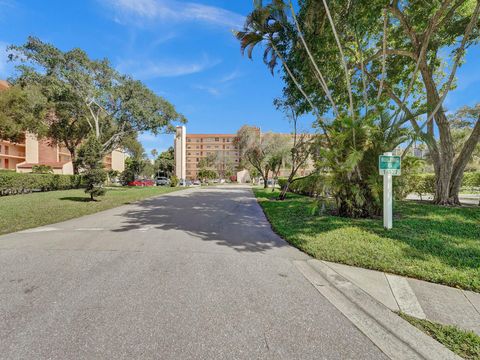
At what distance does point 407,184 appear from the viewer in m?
8.20

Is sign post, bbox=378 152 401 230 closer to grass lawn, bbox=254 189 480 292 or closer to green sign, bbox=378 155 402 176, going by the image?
green sign, bbox=378 155 402 176

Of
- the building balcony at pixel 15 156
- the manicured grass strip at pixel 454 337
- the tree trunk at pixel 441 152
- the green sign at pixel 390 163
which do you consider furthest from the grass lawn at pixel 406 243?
the building balcony at pixel 15 156

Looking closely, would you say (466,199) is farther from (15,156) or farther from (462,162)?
(15,156)

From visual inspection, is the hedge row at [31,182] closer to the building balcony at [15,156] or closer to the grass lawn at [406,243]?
the grass lawn at [406,243]

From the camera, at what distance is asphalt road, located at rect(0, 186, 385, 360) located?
2047 millimetres

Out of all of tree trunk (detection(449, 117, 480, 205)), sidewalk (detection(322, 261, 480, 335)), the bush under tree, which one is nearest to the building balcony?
the bush under tree

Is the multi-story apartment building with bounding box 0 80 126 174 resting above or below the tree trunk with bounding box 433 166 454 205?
above

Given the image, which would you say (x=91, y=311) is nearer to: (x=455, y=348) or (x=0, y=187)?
(x=455, y=348)

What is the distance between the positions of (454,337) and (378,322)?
0.61 meters

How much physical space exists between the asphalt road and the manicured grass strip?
0.66 m

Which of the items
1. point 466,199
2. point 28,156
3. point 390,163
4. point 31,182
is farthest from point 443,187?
point 28,156

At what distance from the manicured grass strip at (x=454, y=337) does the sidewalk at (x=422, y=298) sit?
5.5 inches

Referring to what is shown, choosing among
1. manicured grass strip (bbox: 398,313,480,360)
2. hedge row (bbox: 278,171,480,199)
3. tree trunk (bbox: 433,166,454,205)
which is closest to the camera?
manicured grass strip (bbox: 398,313,480,360)

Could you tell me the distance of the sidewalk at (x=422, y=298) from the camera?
8.28 ft
